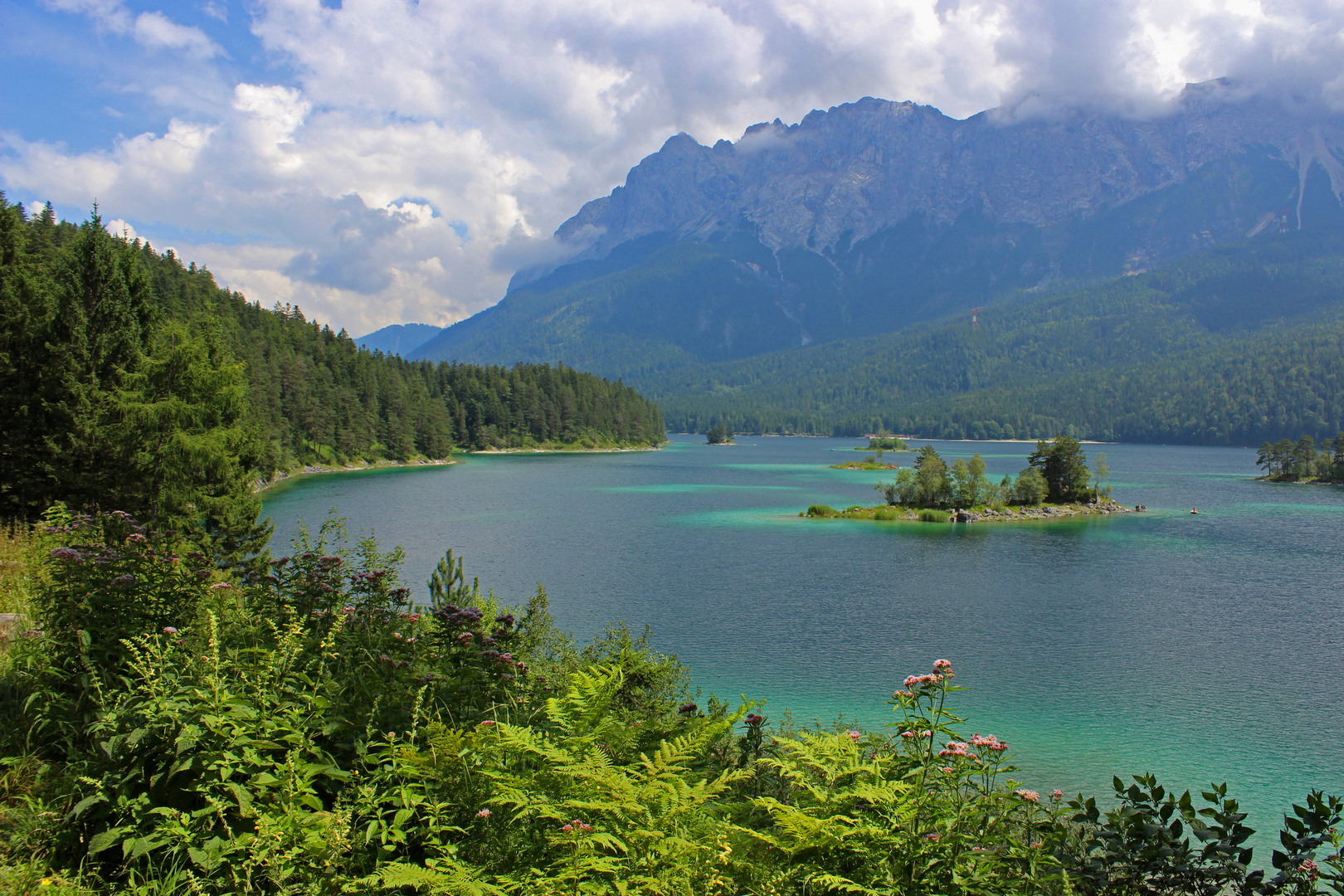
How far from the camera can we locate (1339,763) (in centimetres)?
1488

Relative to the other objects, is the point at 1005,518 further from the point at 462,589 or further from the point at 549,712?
the point at 549,712

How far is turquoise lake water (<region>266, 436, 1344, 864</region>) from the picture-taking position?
642 inches

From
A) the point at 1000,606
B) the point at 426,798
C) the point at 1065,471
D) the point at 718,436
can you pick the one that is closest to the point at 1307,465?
the point at 1065,471

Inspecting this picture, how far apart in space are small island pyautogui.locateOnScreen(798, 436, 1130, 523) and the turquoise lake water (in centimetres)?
261

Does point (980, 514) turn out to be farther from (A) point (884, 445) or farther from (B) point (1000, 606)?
(A) point (884, 445)

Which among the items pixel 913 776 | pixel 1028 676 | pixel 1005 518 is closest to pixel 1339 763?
pixel 1028 676

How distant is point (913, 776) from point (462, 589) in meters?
9.75

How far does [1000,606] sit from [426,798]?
28.6 meters

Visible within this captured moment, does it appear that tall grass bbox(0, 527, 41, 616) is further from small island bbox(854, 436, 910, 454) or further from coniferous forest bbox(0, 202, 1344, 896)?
small island bbox(854, 436, 910, 454)

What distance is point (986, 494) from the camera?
189 feet

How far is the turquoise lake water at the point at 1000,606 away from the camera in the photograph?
1631cm

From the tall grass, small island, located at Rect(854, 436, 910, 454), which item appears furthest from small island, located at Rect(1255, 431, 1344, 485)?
the tall grass

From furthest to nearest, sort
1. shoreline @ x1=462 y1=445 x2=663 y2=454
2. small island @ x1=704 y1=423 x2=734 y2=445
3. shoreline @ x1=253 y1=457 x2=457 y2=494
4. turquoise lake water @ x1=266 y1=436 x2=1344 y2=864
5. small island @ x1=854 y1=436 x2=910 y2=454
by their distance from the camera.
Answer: small island @ x1=704 y1=423 x2=734 y2=445, shoreline @ x1=462 y1=445 x2=663 y2=454, small island @ x1=854 y1=436 x2=910 y2=454, shoreline @ x1=253 y1=457 x2=457 y2=494, turquoise lake water @ x1=266 y1=436 x2=1344 y2=864

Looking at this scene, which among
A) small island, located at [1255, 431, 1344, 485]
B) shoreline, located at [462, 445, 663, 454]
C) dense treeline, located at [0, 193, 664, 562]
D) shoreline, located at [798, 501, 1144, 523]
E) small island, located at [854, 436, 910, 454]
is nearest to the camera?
dense treeline, located at [0, 193, 664, 562]
